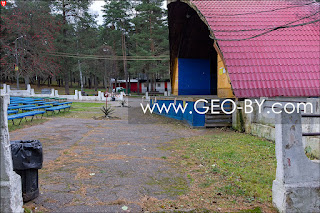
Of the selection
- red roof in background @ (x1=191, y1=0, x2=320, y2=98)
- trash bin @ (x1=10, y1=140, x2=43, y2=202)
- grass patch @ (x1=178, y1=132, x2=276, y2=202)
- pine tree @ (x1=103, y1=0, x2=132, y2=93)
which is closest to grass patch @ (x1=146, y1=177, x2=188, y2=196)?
grass patch @ (x1=178, y1=132, x2=276, y2=202)

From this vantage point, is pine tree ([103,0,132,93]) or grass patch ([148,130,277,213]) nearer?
grass patch ([148,130,277,213])

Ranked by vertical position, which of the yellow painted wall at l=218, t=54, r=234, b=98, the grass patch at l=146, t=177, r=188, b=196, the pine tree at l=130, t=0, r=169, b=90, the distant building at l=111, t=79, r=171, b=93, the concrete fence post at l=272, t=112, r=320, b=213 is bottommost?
the grass patch at l=146, t=177, r=188, b=196

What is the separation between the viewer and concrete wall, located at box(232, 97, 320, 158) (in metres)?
6.02

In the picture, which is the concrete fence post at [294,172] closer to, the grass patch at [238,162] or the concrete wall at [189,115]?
the grass patch at [238,162]

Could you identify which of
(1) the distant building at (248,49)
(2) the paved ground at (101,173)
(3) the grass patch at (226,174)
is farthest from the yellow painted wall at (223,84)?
(2) the paved ground at (101,173)

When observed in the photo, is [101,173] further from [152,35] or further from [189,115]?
[152,35]

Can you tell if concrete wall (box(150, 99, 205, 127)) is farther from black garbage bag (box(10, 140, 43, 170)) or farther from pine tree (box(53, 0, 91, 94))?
pine tree (box(53, 0, 91, 94))

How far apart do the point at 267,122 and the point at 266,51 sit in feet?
18.9

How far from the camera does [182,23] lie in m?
17.5

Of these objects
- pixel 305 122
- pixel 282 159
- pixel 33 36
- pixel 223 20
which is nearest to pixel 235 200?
pixel 282 159

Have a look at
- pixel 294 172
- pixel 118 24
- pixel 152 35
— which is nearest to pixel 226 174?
pixel 294 172

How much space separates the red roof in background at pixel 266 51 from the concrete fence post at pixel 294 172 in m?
8.13

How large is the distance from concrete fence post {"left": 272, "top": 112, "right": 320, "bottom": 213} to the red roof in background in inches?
320

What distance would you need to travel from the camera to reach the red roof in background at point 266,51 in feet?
38.4
